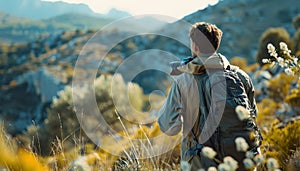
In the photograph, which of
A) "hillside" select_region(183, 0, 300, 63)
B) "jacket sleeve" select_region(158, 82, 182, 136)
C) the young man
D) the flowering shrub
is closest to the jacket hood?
the young man

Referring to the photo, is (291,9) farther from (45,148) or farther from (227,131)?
(227,131)

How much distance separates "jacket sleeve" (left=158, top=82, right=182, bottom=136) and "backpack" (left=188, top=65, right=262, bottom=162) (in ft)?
0.59

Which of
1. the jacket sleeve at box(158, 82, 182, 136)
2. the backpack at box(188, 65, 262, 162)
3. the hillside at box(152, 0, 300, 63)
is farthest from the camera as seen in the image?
the hillside at box(152, 0, 300, 63)

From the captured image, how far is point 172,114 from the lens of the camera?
2.64m

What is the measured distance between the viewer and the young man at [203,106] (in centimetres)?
252

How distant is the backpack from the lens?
2488mm

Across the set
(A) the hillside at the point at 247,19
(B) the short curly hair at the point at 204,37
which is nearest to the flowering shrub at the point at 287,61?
(B) the short curly hair at the point at 204,37

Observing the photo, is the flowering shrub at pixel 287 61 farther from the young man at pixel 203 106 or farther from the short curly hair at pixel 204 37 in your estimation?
the short curly hair at pixel 204 37

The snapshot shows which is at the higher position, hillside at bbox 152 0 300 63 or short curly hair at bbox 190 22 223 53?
hillside at bbox 152 0 300 63

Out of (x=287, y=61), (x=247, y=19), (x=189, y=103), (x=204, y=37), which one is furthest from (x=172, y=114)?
(x=247, y=19)

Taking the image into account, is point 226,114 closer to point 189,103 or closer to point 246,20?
point 189,103

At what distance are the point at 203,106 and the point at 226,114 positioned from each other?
0.17 m

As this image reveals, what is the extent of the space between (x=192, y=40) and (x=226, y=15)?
73.2 meters

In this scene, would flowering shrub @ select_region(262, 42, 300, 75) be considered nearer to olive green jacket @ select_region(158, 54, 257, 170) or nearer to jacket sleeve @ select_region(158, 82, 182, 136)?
olive green jacket @ select_region(158, 54, 257, 170)
